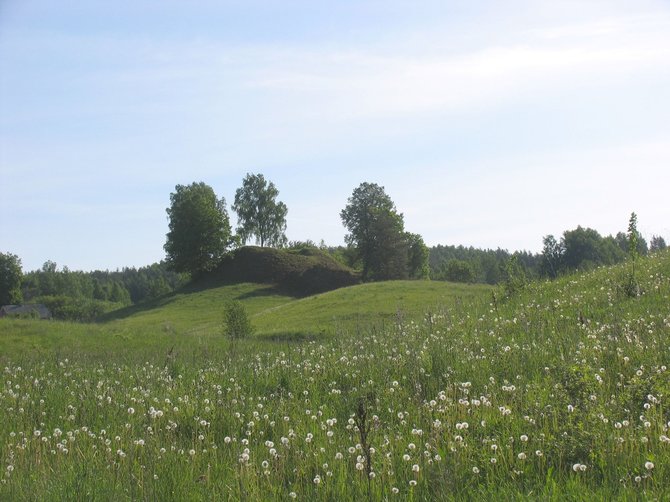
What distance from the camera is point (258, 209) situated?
9794 cm

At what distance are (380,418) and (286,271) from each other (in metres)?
69.8

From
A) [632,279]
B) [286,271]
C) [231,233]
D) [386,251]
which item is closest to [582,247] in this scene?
[386,251]

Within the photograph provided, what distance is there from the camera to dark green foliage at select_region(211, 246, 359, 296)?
243ft

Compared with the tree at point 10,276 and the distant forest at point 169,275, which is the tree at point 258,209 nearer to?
the distant forest at point 169,275

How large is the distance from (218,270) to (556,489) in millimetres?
Result: 77935

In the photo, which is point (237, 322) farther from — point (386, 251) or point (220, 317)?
point (386, 251)

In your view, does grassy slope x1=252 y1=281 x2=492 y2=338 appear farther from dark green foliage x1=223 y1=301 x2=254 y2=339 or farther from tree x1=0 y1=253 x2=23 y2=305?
tree x1=0 y1=253 x2=23 y2=305

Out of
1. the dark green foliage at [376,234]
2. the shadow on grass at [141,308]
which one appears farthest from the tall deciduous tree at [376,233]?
the shadow on grass at [141,308]

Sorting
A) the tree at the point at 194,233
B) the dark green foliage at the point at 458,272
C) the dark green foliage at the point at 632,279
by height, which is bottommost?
the dark green foliage at the point at 632,279

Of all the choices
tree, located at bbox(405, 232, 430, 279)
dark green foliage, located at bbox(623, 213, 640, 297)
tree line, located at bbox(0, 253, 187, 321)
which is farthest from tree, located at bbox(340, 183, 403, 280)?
dark green foliage, located at bbox(623, 213, 640, 297)

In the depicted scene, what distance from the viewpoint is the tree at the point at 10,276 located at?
304ft

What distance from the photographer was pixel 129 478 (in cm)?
534

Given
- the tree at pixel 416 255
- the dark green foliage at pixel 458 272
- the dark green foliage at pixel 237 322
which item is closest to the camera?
the dark green foliage at pixel 237 322

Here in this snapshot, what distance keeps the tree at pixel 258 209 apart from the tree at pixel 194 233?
16.0 m
